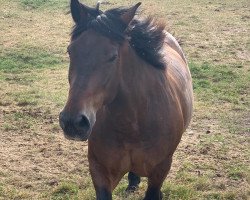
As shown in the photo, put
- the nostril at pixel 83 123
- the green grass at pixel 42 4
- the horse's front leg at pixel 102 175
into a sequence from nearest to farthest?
the nostril at pixel 83 123 → the horse's front leg at pixel 102 175 → the green grass at pixel 42 4

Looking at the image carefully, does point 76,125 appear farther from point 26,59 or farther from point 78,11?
point 26,59

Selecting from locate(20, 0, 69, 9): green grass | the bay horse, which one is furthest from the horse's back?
locate(20, 0, 69, 9): green grass

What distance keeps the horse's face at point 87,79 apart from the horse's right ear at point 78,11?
183 millimetres

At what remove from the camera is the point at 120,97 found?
2.96m

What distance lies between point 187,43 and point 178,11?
396cm

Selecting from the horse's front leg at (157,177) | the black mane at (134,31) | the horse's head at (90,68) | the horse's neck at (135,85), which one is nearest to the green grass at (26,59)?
the horse's front leg at (157,177)

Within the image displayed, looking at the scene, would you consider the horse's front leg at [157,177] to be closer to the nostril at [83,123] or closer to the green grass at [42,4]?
the nostril at [83,123]

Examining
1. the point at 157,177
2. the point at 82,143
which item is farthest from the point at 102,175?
the point at 82,143

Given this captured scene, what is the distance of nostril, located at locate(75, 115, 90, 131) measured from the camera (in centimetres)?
239

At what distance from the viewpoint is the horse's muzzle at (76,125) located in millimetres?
2395

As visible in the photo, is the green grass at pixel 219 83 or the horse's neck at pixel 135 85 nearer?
the horse's neck at pixel 135 85

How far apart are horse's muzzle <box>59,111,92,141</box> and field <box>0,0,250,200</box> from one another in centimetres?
147

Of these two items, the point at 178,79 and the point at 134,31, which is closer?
the point at 134,31

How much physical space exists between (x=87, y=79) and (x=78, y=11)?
57cm
